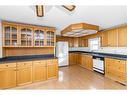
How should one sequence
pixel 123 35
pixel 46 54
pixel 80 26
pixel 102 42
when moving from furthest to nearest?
1. pixel 102 42
2. pixel 46 54
3. pixel 123 35
4. pixel 80 26

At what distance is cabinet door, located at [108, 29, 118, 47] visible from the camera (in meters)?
4.05

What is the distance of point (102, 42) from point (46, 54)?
2690 mm

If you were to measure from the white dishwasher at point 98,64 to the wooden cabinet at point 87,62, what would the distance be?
1.21 feet

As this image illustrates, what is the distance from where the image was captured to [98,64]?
14.5ft

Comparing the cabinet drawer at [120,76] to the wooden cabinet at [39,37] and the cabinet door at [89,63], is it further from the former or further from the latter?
the wooden cabinet at [39,37]

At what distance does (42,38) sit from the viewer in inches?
149

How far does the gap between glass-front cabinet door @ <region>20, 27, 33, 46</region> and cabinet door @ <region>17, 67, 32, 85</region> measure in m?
0.87

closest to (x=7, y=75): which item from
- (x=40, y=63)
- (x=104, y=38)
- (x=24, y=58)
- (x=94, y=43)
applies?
(x=24, y=58)

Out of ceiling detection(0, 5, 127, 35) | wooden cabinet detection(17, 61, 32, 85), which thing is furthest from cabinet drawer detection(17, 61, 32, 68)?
ceiling detection(0, 5, 127, 35)

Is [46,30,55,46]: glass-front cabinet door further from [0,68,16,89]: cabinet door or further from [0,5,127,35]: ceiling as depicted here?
[0,68,16,89]: cabinet door
